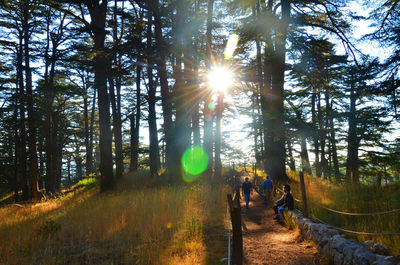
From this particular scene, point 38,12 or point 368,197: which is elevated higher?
point 38,12

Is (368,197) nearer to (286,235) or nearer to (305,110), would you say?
(286,235)

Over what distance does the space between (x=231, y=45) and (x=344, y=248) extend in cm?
1158

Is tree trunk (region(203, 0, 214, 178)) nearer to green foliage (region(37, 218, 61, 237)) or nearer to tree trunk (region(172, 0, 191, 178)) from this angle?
tree trunk (region(172, 0, 191, 178))

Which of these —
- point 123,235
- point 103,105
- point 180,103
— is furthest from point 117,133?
point 123,235

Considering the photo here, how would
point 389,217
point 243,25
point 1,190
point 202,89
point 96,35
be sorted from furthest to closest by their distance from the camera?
point 1,190, point 202,89, point 96,35, point 243,25, point 389,217

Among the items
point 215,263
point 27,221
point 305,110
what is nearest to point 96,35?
point 27,221

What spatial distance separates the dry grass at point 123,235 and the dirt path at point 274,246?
0.76 meters

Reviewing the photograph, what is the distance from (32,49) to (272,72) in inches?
617

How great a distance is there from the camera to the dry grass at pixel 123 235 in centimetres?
486

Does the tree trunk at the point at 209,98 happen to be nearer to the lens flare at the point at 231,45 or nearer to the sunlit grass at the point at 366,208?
the lens flare at the point at 231,45

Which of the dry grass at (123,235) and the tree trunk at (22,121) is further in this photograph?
the tree trunk at (22,121)

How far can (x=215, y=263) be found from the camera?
476 cm

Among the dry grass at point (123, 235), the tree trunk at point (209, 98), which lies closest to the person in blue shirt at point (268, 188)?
the dry grass at point (123, 235)

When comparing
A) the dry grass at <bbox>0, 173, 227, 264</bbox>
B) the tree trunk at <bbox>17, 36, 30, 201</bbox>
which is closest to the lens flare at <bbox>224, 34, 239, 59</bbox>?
the dry grass at <bbox>0, 173, 227, 264</bbox>
